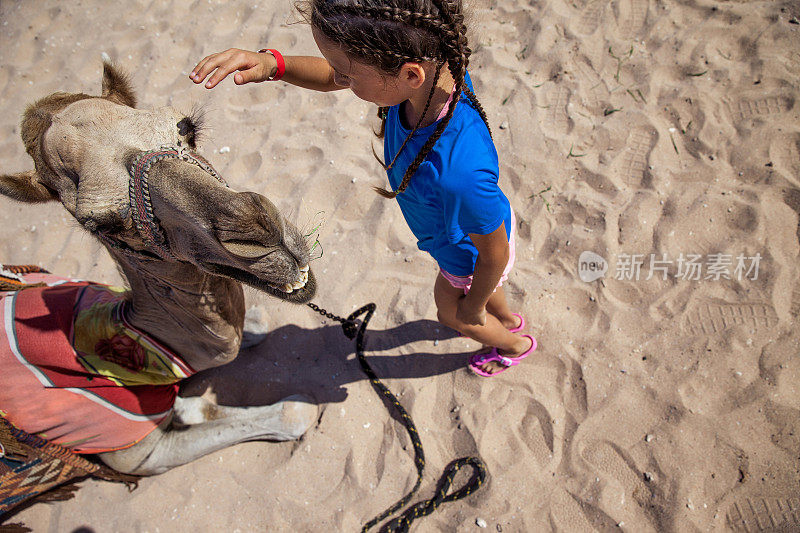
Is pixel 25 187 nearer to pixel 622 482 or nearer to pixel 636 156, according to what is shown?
pixel 622 482

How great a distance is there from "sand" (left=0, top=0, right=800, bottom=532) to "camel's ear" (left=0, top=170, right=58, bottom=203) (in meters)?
0.94

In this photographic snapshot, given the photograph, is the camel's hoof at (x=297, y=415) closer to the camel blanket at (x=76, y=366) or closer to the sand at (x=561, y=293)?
the sand at (x=561, y=293)

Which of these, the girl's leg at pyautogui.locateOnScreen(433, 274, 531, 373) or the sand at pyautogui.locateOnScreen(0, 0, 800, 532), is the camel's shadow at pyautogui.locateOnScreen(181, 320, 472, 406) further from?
the girl's leg at pyautogui.locateOnScreen(433, 274, 531, 373)

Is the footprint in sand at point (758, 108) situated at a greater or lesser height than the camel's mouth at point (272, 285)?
lesser

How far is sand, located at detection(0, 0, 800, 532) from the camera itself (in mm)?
2324

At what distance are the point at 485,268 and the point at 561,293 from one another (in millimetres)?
1472

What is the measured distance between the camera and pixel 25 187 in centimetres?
132

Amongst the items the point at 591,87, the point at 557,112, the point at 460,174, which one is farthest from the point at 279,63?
the point at 591,87

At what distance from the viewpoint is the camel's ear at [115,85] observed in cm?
148

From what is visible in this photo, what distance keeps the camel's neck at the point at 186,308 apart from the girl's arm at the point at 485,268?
92 centimetres

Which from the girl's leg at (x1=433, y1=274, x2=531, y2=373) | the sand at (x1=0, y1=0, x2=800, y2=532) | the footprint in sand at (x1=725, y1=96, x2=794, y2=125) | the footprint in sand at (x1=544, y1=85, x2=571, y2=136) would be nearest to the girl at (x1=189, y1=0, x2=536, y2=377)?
the girl's leg at (x1=433, y1=274, x2=531, y2=373)

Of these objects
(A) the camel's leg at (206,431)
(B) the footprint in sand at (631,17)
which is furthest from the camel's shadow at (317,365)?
(B) the footprint in sand at (631,17)

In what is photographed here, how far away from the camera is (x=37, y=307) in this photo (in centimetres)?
186

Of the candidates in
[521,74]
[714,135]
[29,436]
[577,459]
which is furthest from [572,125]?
[29,436]
